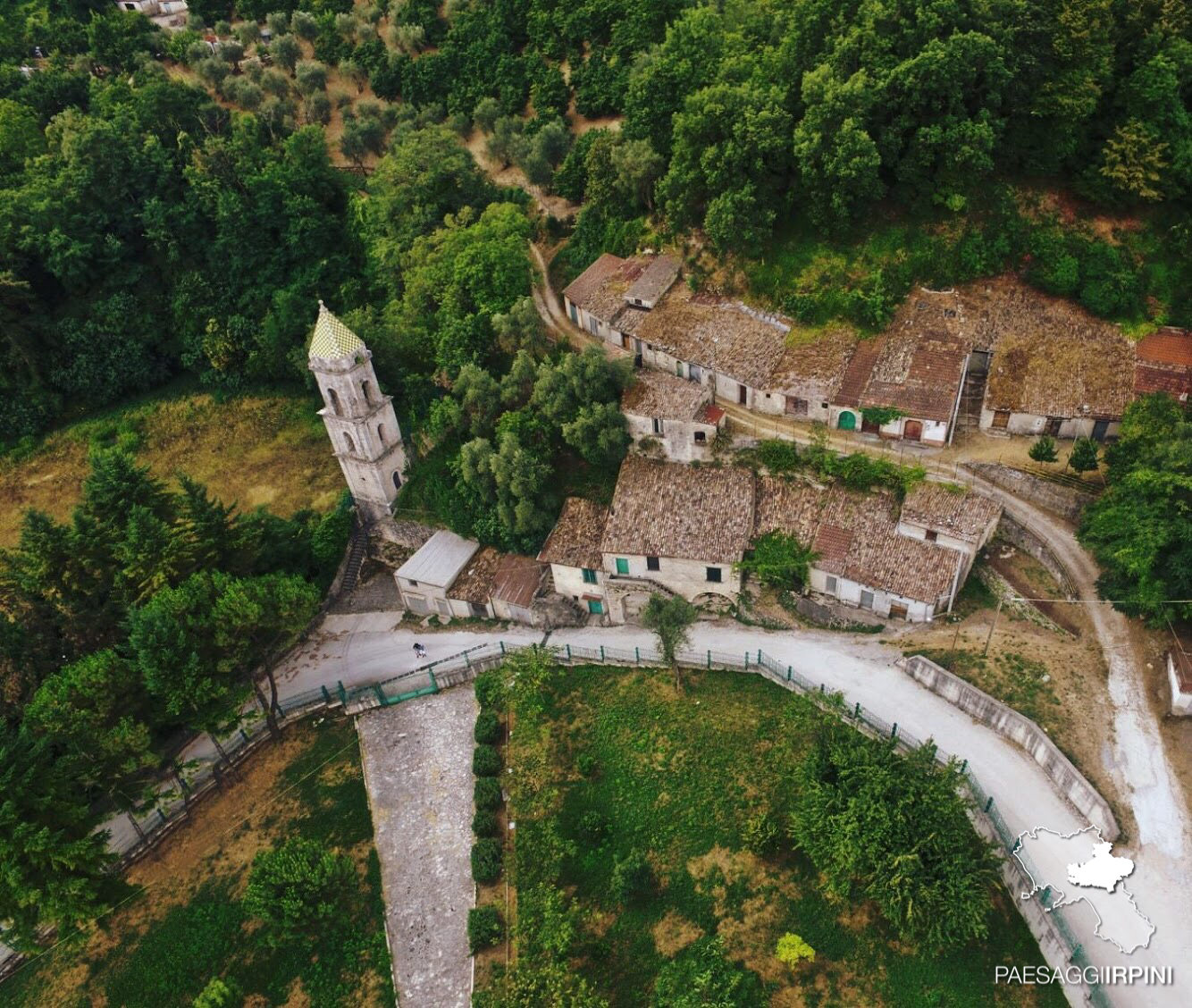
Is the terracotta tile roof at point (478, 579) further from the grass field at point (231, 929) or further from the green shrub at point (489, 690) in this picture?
the grass field at point (231, 929)

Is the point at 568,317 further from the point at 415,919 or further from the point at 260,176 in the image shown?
the point at 415,919

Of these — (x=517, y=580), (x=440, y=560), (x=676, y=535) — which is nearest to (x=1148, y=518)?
(x=676, y=535)

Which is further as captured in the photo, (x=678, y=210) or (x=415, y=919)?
(x=678, y=210)

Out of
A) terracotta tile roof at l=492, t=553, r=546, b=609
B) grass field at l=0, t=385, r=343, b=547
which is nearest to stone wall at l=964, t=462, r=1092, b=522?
terracotta tile roof at l=492, t=553, r=546, b=609

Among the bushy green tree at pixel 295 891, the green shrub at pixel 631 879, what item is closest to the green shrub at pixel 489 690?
the bushy green tree at pixel 295 891

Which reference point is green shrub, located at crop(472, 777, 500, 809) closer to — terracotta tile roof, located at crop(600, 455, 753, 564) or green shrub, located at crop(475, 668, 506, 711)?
green shrub, located at crop(475, 668, 506, 711)

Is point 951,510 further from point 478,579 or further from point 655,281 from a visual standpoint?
point 478,579

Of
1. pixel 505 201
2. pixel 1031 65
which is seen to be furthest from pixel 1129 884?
pixel 505 201
